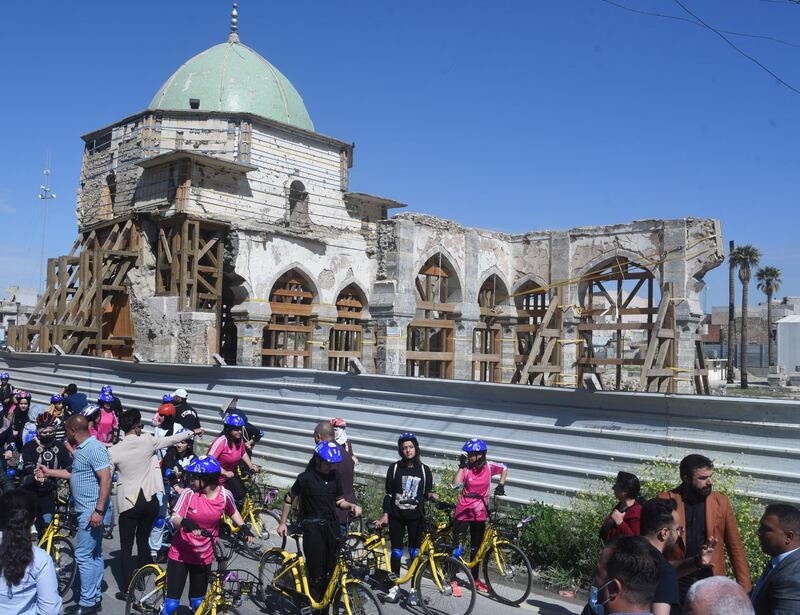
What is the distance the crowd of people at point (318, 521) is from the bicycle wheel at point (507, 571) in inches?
7.6

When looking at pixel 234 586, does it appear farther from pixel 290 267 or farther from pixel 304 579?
pixel 290 267

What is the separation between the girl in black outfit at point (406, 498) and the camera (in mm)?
6547

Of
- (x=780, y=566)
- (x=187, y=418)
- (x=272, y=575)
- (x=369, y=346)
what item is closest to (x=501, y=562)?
(x=272, y=575)

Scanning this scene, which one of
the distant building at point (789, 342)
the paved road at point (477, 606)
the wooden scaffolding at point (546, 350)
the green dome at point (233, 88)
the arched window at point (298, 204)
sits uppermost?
the green dome at point (233, 88)

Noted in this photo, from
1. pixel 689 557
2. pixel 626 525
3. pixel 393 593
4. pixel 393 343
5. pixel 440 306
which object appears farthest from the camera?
pixel 440 306

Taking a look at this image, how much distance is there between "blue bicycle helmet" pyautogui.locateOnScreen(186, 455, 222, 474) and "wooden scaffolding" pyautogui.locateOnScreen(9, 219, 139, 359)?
1784cm

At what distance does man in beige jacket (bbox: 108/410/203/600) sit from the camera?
6375mm

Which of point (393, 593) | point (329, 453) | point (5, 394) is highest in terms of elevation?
point (329, 453)

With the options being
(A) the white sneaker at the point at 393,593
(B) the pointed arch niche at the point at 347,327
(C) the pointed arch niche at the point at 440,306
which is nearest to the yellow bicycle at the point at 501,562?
(A) the white sneaker at the point at 393,593

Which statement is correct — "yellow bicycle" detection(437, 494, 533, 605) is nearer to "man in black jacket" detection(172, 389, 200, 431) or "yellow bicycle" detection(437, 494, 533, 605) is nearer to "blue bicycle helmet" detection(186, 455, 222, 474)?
"blue bicycle helmet" detection(186, 455, 222, 474)

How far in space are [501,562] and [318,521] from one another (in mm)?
2169

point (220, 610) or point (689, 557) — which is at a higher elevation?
point (689, 557)

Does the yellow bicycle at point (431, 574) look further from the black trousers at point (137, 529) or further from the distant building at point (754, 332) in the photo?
the distant building at point (754, 332)

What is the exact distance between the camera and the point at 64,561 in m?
6.72
